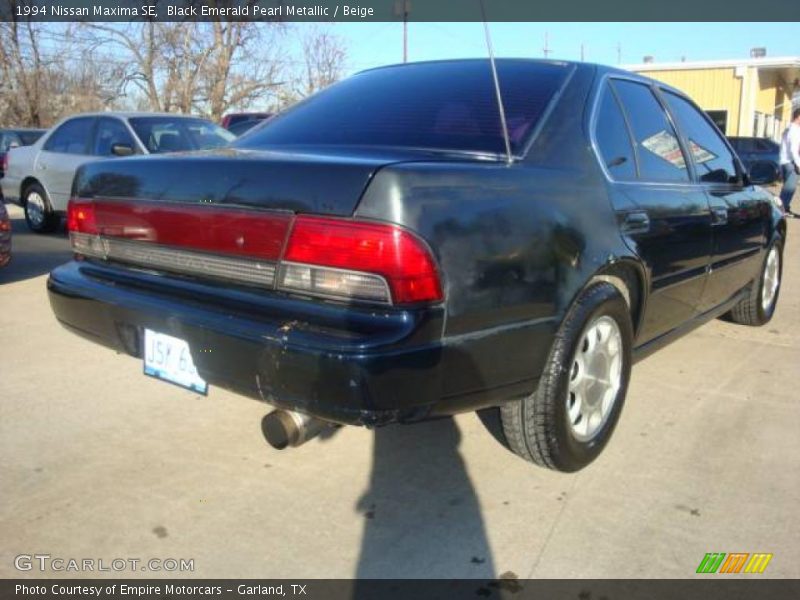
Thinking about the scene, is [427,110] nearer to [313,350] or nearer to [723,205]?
[313,350]

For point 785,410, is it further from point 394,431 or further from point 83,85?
point 83,85

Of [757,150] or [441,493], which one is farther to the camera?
[757,150]

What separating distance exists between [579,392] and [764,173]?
275 centimetres

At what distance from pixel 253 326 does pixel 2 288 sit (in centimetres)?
477

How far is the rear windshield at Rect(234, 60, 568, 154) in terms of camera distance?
2748 millimetres

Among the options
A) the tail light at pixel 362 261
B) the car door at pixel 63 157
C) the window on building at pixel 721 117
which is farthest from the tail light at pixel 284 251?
the window on building at pixel 721 117

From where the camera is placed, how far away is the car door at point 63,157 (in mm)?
8789

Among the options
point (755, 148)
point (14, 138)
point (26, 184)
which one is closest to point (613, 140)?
point (26, 184)

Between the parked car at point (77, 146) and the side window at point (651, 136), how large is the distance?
18.0 ft

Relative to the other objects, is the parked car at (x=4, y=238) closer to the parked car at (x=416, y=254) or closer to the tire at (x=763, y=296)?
the parked car at (x=416, y=254)

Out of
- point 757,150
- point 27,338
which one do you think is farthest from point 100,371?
point 757,150

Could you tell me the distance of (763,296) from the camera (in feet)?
16.7

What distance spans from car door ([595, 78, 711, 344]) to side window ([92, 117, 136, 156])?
21.4 feet

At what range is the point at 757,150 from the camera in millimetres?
19938
